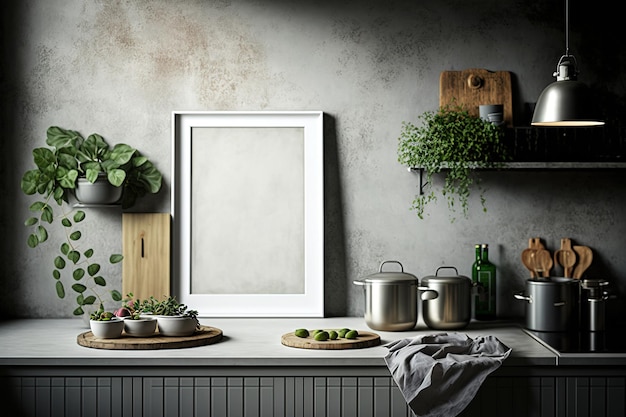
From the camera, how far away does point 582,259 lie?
10.8ft

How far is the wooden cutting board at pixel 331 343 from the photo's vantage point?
8.64 ft

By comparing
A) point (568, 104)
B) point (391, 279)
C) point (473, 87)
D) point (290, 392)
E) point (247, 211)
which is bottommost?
point (290, 392)

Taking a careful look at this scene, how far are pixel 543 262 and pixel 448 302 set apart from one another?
609mm

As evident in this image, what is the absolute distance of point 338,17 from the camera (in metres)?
3.35

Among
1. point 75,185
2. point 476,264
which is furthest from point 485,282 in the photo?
point 75,185

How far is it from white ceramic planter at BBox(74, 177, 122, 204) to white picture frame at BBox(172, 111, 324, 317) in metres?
0.28

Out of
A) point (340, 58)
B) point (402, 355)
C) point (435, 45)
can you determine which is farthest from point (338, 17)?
point (402, 355)

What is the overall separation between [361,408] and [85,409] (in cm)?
100

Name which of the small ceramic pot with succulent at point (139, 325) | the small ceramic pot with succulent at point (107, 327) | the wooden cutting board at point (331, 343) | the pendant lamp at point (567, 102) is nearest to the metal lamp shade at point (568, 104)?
the pendant lamp at point (567, 102)

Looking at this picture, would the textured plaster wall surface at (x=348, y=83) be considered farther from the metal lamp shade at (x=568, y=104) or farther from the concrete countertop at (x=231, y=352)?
the metal lamp shade at (x=568, y=104)

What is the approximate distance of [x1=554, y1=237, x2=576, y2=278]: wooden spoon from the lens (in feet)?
10.8

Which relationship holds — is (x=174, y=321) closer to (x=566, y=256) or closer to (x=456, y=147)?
(x=456, y=147)

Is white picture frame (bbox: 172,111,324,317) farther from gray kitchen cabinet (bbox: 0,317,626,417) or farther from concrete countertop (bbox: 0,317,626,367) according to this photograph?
gray kitchen cabinet (bbox: 0,317,626,417)

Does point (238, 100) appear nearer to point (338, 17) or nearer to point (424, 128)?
point (338, 17)
